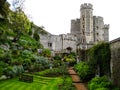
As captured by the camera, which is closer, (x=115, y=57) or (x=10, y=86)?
(x=115, y=57)

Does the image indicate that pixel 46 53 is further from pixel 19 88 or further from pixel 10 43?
pixel 19 88

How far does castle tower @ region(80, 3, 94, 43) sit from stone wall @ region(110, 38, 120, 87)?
7296 centimetres

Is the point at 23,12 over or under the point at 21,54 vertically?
over

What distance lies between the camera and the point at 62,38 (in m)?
73.9

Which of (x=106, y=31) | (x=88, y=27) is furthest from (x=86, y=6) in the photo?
(x=106, y=31)

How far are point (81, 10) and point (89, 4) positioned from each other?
3411 mm

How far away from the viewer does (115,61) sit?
59.0ft

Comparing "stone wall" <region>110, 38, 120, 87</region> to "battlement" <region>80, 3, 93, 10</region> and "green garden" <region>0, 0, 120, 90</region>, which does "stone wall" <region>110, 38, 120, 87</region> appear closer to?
"green garden" <region>0, 0, 120, 90</region>

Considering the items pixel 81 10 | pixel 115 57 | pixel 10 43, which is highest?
pixel 81 10

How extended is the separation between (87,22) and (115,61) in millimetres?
75788

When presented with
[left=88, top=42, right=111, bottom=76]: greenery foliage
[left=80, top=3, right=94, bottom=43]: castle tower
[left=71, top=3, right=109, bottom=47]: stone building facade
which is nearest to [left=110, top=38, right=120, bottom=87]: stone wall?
[left=88, top=42, right=111, bottom=76]: greenery foliage

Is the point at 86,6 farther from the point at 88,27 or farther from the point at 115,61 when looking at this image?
the point at 115,61

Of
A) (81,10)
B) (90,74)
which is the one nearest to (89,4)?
(81,10)

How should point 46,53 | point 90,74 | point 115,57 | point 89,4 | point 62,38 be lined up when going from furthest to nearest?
point 89,4, point 62,38, point 46,53, point 90,74, point 115,57
